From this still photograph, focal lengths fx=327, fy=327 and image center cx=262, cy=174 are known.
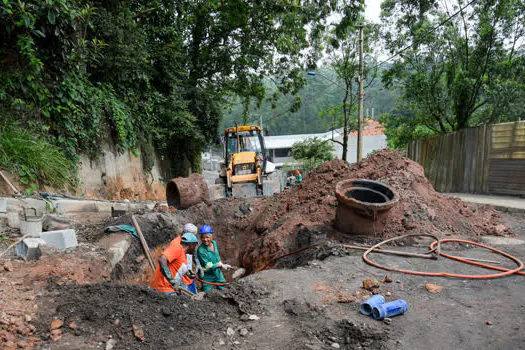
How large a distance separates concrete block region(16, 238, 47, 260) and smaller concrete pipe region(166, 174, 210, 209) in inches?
188

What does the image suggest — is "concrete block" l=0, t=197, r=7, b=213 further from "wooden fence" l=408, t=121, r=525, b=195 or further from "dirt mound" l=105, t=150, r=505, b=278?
"wooden fence" l=408, t=121, r=525, b=195

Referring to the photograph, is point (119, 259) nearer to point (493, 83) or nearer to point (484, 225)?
point (484, 225)

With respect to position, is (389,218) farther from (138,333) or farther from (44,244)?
(44,244)

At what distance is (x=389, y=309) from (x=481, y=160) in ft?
31.6

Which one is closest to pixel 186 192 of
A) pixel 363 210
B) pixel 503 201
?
pixel 363 210

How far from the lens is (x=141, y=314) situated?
2838 mm

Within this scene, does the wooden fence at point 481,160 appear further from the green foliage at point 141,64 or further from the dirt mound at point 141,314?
the dirt mound at point 141,314

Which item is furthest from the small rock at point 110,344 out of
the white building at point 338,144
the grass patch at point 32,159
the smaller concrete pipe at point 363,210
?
the white building at point 338,144

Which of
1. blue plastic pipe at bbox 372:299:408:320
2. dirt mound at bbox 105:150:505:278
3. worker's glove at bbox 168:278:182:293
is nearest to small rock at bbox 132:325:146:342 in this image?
worker's glove at bbox 168:278:182:293

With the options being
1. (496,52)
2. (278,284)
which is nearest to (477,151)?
(496,52)

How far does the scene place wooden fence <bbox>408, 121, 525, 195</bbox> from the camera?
30.1 ft

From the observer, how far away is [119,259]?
16.6 feet

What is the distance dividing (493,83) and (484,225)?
10.4m

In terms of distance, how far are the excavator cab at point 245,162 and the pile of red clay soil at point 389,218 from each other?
12.4 ft
